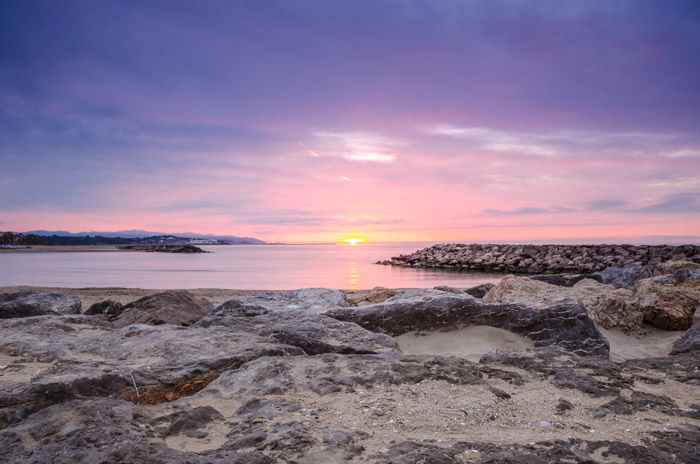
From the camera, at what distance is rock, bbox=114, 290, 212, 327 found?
6.46m

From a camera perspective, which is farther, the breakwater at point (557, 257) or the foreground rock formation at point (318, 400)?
the breakwater at point (557, 257)

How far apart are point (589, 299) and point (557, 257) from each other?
2297 centimetres

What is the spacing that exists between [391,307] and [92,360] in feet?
11.6

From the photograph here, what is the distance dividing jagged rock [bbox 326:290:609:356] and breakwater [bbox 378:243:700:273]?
70.6 ft

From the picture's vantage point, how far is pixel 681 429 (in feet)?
8.69

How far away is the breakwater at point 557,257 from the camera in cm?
2603

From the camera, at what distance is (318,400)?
309 centimetres

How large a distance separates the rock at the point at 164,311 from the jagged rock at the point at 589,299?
16.0 ft

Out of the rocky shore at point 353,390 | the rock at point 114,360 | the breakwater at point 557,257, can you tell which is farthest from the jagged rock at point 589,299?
the breakwater at point 557,257

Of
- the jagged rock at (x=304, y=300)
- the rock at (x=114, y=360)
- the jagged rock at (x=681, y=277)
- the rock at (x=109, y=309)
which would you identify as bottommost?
the rock at (x=109, y=309)

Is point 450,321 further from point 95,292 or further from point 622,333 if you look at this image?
point 95,292

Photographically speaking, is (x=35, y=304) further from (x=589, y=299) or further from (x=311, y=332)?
(x=589, y=299)

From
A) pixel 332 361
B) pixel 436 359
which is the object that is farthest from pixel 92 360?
pixel 436 359

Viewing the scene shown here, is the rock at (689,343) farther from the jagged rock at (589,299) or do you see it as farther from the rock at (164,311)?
→ the rock at (164,311)
